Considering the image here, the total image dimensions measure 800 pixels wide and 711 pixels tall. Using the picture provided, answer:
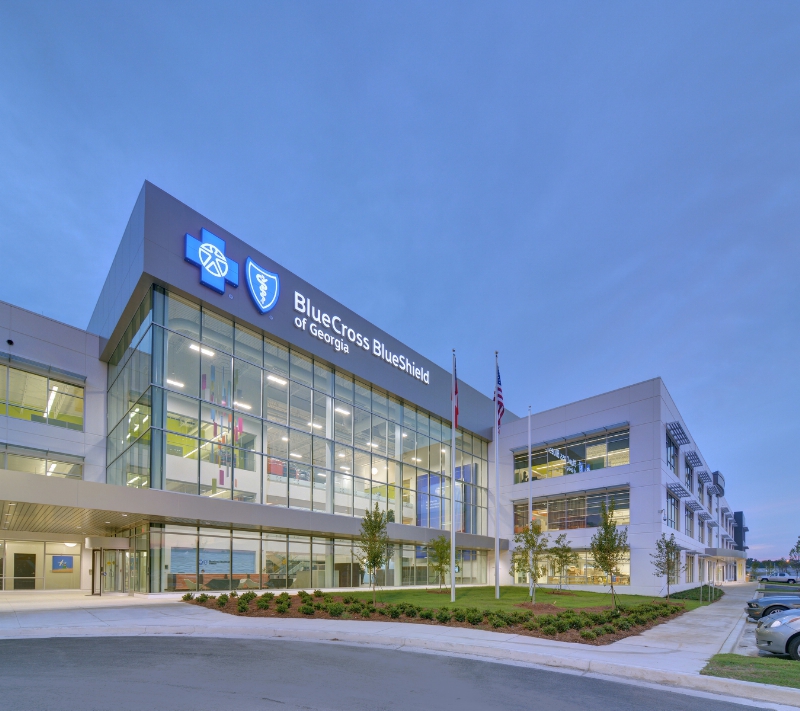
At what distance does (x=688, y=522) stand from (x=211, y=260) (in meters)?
42.8

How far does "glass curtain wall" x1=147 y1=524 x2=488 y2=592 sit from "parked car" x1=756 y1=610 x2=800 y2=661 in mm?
21314

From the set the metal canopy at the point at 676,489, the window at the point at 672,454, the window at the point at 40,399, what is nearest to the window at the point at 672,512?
the metal canopy at the point at 676,489

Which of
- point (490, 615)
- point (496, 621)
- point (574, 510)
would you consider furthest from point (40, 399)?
point (574, 510)

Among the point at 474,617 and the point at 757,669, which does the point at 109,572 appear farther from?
the point at 757,669

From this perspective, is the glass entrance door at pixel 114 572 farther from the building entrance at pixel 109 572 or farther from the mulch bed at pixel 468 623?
the mulch bed at pixel 468 623

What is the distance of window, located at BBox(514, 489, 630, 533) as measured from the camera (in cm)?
4025

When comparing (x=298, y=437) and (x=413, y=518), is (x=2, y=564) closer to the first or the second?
(x=298, y=437)

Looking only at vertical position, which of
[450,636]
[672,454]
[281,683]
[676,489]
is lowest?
[450,636]

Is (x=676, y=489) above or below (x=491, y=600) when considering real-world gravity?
above

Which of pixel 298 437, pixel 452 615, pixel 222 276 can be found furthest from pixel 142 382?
pixel 452 615

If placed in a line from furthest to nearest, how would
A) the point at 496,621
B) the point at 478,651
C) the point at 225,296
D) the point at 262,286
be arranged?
1. the point at 262,286
2. the point at 225,296
3. the point at 496,621
4. the point at 478,651

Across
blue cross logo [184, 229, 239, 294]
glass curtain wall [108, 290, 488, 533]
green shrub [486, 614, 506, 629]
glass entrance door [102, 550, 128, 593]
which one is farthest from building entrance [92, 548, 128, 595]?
green shrub [486, 614, 506, 629]

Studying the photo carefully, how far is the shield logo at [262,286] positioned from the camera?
29.9 m

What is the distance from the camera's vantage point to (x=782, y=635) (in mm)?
12906
